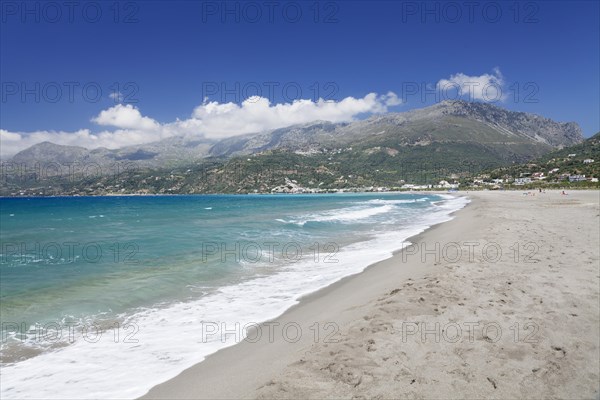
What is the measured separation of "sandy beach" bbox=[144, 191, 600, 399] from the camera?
14.4 ft

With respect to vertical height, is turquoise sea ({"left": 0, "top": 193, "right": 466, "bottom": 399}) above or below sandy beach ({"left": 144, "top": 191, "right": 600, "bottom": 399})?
below

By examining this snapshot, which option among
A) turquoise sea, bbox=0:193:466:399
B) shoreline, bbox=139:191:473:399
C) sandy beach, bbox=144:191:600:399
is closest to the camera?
sandy beach, bbox=144:191:600:399

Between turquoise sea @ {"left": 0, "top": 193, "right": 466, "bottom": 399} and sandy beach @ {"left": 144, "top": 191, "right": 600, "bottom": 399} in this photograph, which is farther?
turquoise sea @ {"left": 0, "top": 193, "right": 466, "bottom": 399}

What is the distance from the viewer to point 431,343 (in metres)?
5.51

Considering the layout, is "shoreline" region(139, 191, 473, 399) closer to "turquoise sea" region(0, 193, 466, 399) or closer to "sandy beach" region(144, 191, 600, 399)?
"sandy beach" region(144, 191, 600, 399)

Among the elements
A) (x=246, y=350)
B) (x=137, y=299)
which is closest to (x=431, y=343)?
(x=246, y=350)

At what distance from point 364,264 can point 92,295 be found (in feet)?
32.5

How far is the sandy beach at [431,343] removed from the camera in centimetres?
439

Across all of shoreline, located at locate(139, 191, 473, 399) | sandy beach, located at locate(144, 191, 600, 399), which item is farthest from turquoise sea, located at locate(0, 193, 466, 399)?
sandy beach, located at locate(144, 191, 600, 399)

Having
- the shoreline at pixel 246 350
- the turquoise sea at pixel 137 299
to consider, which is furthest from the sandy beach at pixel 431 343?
the turquoise sea at pixel 137 299

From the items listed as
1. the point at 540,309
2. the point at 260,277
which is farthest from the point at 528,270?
the point at 260,277

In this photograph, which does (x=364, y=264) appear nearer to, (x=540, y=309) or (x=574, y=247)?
(x=540, y=309)

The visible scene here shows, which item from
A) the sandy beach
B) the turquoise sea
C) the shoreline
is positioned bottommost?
the turquoise sea

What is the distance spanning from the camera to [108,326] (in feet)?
26.1
